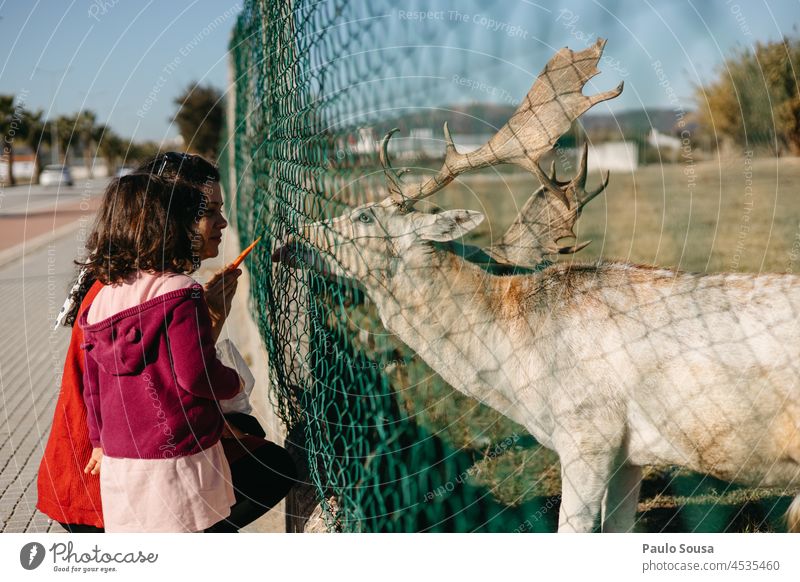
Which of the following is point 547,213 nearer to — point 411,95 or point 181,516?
point 411,95

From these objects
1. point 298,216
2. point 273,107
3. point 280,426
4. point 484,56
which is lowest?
point 280,426

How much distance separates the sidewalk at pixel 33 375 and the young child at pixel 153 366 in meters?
0.67

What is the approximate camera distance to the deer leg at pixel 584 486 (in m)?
3.95

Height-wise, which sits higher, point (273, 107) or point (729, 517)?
point (273, 107)

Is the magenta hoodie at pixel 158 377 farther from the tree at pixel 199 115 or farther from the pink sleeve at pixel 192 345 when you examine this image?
the tree at pixel 199 115

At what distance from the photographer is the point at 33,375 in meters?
7.32

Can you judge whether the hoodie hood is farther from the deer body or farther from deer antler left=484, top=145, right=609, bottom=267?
deer antler left=484, top=145, right=609, bottom=267

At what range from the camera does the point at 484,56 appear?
502cm

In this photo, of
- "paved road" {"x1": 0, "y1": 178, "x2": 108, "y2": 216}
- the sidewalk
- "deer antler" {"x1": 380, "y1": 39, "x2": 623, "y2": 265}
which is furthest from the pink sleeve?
"paved road" {"x1": 0, "y1": 178, "x2": 108, "y2": 216}

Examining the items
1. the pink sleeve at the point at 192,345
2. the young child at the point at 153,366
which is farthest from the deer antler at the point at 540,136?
the pink sleeve at the point at 192,345

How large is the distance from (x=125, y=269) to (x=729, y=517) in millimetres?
3918
